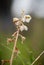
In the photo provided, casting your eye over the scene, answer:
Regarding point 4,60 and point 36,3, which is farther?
point 36,3

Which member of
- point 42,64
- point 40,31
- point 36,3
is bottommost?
point 42,64

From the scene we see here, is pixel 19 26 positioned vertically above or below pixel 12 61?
above

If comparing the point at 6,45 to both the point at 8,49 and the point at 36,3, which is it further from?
the point at 36,3

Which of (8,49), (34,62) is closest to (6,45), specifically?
(8,49)

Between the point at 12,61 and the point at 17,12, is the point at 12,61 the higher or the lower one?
the lower one

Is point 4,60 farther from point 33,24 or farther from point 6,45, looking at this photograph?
point 33,24

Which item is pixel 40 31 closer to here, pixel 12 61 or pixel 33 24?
pixel 33 24

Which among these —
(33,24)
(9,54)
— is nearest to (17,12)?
(33,24)
